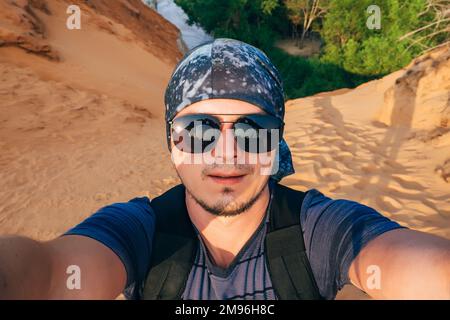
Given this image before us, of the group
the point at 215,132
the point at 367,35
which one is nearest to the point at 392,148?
the point at 215,132

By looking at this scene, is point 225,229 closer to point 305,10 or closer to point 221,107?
point 221,107

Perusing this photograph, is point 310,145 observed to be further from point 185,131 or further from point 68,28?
point 68,28

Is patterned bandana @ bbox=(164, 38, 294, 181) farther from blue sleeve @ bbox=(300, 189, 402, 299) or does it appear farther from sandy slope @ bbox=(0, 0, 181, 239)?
sandy slope @ bbox=(0, 0, 181, 239)

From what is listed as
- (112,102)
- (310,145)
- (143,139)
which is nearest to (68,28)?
(112,102)

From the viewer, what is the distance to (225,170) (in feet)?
5.06

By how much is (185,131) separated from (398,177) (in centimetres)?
389

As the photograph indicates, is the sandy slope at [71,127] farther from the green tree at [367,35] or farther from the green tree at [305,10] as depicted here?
the green tree at [305,10]

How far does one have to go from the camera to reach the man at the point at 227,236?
117 centimetres

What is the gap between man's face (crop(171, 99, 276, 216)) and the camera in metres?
1.53

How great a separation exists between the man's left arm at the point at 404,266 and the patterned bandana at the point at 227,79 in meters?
0.67

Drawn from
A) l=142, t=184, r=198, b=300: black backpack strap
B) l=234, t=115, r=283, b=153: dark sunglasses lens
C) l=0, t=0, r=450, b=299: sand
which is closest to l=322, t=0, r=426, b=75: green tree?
l=0, t=0, r=450, b=299: sand

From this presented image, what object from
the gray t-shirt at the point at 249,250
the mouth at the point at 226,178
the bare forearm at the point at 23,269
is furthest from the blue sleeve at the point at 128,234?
the mouth at the point at 226,178
